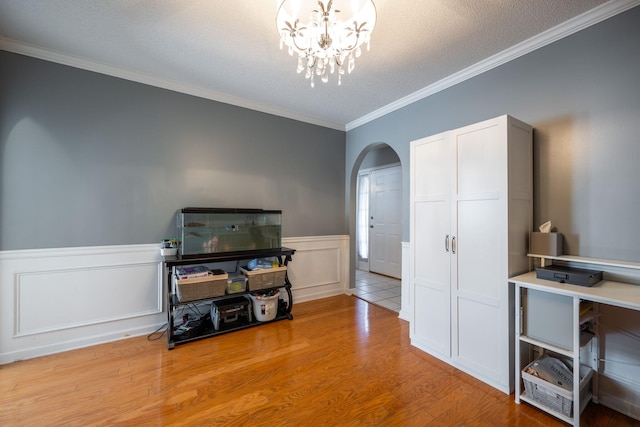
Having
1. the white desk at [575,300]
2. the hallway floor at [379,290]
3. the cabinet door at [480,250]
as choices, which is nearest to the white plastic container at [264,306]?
the hallway floor at [379,290]

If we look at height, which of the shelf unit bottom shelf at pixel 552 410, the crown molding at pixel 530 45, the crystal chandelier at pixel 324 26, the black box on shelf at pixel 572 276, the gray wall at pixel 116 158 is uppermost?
the crown molding at pixel 530 45

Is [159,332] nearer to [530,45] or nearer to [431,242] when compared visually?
[431,242]

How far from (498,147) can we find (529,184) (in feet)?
1.45

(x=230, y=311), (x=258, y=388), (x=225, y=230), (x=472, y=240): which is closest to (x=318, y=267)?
(x=230, y=311)

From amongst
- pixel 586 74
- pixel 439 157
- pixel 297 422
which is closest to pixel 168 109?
pixel 439 157

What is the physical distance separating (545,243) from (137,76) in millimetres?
3816

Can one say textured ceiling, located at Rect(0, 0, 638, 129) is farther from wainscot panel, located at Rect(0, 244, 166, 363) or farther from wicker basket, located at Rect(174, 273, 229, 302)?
wicker basket, located at Rect(174, 273, 229, 302)

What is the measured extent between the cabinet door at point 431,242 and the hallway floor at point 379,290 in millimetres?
982

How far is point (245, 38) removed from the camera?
6.53 feet

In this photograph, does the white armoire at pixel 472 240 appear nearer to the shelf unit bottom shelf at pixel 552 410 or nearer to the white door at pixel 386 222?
the shelf unit bottom shelf at pixel 552 410

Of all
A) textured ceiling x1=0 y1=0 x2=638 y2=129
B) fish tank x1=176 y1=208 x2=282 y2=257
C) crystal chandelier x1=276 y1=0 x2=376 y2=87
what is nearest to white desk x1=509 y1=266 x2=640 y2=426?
textured ceiling x1=0 y1=0 x2=638 y2=129

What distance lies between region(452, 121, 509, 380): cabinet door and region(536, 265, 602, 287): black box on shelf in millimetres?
227

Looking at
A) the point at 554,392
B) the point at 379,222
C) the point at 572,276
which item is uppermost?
the point at 379,222

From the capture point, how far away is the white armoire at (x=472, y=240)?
70.0 inches
